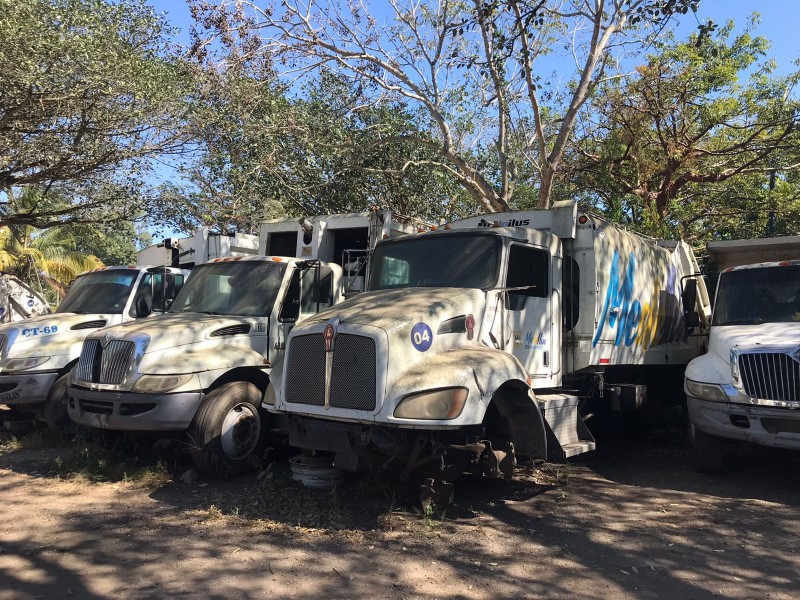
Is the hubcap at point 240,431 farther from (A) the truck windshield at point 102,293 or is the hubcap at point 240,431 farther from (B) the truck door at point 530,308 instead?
(A) the truck windshield at point 102,293

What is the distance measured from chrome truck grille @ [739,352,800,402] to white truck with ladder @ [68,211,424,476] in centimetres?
502

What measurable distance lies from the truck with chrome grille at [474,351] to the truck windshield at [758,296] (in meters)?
0.63

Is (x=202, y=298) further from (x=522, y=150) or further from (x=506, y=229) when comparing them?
(x=522, y=150)

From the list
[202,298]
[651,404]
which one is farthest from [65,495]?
[651,404]

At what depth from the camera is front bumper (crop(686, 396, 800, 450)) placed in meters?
6.46

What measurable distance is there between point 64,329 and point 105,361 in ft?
7.57

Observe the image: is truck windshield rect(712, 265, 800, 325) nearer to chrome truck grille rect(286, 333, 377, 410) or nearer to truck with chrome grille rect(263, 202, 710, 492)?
truck with chrome grille rect(263, 202, 710, 492)

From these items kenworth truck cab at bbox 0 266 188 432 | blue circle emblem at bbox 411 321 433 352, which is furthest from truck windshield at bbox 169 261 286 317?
blue circle emblem at bbox 411 321 433 352

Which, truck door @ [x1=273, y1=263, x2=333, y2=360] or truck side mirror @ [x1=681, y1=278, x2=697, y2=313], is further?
truck side mirror @ [x1=681, y1=278, x2=697, y2=313]

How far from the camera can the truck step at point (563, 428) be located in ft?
20.3

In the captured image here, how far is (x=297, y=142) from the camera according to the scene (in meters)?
13.9

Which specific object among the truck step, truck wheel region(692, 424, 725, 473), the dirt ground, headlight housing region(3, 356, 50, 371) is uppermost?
headlight housing region(3, 356, 50, 371)

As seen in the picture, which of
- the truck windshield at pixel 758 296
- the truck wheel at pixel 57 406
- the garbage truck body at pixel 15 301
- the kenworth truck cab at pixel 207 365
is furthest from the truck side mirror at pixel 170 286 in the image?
the truck windshield at pixel 758 296

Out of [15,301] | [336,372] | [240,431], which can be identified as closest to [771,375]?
[336,372]
